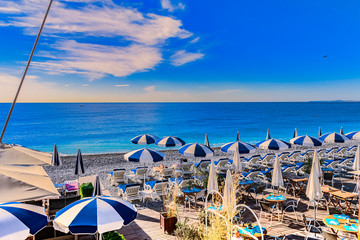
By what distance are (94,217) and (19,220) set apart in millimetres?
939

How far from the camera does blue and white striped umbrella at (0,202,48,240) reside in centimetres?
284

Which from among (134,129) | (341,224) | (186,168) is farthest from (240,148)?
(134,129)

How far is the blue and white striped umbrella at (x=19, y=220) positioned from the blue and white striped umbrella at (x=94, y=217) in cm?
29

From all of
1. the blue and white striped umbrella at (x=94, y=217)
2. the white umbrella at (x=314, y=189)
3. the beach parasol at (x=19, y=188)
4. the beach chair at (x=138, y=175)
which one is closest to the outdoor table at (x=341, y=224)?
the white umbrella at (x=314, y=189)

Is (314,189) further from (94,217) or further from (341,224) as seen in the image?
(94,217)

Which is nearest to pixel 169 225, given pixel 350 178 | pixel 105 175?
pixel 105 175

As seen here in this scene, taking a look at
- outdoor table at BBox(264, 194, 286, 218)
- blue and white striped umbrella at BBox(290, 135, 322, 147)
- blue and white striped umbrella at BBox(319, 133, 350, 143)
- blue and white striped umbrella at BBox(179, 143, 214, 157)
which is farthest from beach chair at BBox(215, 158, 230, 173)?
blue and white striped umbrella at BBox(319, 133, 350, 143)

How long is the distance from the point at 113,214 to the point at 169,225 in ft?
9.23

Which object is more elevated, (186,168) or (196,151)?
(196,151)

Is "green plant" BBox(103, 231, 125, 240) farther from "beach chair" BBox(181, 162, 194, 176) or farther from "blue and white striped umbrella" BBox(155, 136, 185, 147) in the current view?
"blue and white striped umbrella" BBox(155, 136, 185, 147)

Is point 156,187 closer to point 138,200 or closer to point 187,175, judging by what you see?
point 138,200

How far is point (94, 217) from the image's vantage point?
11.1 ft

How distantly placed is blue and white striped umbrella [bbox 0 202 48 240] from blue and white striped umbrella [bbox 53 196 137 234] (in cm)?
29

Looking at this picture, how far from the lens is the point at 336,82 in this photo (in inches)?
2886
